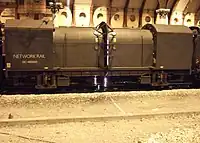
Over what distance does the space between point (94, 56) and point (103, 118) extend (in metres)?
5.51

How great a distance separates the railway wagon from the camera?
39.9ft

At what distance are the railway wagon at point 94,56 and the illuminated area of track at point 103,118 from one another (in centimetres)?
168

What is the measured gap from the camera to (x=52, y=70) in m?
12.4

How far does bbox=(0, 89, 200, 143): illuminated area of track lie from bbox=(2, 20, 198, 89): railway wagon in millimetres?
1684

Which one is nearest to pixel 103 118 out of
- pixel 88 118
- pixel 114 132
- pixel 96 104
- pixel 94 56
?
pixel 88 118

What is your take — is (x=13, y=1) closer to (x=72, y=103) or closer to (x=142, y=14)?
(x=142, y=14)

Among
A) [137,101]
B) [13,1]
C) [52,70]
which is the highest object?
[13,1]

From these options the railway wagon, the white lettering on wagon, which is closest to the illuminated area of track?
the railway wagon

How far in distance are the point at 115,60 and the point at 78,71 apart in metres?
1.79

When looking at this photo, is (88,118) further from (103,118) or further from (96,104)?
(96,104)

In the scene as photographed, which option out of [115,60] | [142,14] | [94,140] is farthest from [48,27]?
[142,14]

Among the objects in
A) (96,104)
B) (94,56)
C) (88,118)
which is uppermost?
(94,56)

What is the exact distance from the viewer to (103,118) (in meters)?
7.98

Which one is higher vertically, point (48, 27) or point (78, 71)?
point (48, 27)
